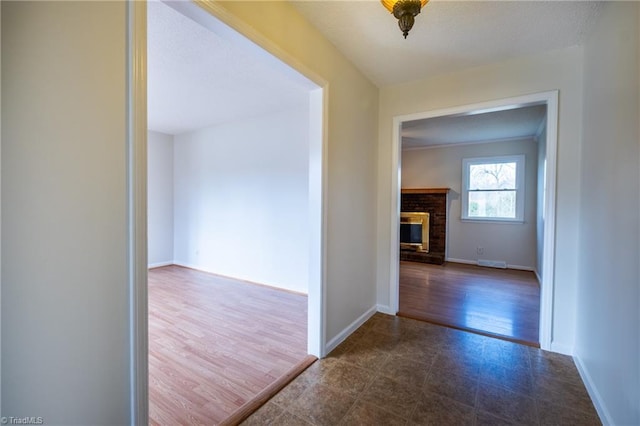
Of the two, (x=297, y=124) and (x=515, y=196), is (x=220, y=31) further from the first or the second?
(x=515, y=196)

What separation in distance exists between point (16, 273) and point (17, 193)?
0.78ft

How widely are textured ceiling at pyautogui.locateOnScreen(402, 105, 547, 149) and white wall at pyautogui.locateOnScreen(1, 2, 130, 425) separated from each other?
3263 mm

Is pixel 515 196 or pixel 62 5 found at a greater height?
pixel 62 5

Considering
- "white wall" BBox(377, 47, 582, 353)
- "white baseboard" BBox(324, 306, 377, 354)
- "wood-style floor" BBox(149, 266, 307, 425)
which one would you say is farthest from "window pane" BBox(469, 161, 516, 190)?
"wood-style floor" BBox(149, 266, 307, 425)

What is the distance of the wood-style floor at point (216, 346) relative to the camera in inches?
69.0

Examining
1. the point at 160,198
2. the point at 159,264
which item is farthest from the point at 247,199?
the point at 159,264

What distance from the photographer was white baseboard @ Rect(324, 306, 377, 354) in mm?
2331

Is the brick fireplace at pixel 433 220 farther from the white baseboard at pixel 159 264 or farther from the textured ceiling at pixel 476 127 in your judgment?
the white baseboard at pixel 159 264

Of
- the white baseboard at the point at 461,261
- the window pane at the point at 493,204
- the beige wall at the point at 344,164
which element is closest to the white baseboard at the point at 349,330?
the beige wall at the point at 344,164

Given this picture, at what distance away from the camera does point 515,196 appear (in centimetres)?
537

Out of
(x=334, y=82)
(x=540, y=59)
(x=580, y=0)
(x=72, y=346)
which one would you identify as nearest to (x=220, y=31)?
(x=334, y=82)

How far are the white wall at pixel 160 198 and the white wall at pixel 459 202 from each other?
511 cm

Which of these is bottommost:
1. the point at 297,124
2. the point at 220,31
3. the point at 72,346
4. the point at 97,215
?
the point at 72,346

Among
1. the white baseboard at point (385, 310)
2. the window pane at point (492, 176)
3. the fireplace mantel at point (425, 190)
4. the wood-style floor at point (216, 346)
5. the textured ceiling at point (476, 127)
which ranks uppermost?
the textured ceiling at point (476, 127)
